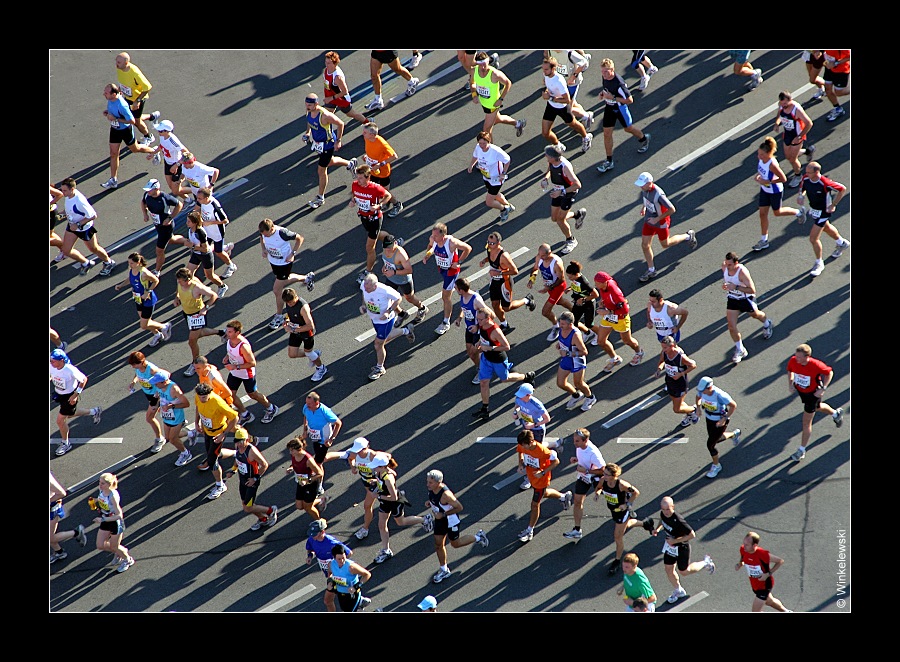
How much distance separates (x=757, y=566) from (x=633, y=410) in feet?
11.6

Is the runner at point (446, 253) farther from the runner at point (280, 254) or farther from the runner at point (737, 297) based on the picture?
the runner at point (737, 297)

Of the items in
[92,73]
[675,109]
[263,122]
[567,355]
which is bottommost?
[567,355]

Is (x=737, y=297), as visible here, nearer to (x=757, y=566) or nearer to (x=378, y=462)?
(x=757, y=566)

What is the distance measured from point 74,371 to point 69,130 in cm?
663

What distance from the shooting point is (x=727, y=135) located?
24.1 m

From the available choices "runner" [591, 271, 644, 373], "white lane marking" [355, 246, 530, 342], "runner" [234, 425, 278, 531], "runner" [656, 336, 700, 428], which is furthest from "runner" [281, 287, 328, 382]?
"runner" [656, 336, 700, 428]

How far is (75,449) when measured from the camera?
20516 mm

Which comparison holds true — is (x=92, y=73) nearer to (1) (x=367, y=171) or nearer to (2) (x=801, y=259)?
(1) (x=367, y=171)

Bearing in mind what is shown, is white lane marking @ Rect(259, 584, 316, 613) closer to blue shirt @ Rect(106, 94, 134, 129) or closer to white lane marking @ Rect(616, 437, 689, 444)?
white lane marking @ Rect(616, 437, 689, 444)

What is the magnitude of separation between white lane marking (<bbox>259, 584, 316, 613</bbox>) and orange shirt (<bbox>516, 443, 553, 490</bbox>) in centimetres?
316

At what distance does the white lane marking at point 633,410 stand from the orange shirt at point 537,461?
1924mm

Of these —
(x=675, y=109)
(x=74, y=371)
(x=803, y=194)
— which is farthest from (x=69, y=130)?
(x=803, y=194)

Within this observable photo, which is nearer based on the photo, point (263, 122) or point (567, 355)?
point (567, 355)

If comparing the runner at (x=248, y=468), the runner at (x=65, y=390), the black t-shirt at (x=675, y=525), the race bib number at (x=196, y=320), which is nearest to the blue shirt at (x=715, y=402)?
the black t-shirt at (x=675, y=525)
